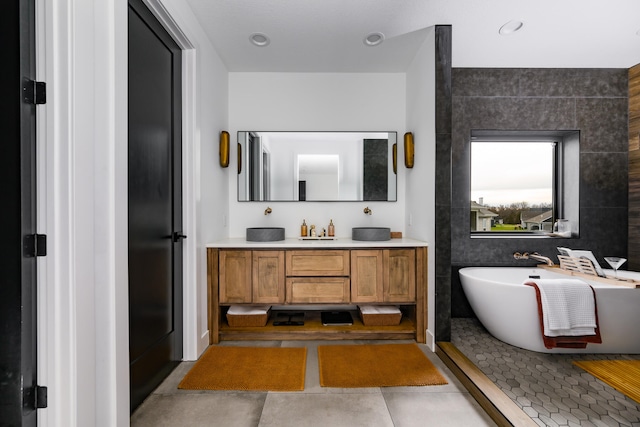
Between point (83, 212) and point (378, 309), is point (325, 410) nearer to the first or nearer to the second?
point (378, 309)

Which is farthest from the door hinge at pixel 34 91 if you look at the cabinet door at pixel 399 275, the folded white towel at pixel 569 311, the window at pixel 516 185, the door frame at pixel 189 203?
the window at pixel 516 185

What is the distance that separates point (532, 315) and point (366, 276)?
47.0 inches

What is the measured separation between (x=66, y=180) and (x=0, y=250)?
33 cm

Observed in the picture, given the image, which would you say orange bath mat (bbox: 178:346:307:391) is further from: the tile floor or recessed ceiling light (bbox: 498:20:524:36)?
recessed ceiling light (bbox: 498:20:524:36)

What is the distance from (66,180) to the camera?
118cm

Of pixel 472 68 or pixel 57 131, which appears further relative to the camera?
pixel 472 68

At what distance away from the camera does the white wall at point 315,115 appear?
10.2 feet

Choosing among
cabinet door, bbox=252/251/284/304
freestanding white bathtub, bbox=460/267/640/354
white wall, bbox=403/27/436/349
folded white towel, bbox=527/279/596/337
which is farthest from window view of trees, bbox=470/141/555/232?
cabinet door, bbox=252/251/284/304

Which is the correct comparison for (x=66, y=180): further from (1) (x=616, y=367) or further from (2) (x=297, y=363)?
(1) (x=616, y=367)

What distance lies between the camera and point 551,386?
1.79 m

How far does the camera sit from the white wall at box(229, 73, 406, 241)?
3115 mm

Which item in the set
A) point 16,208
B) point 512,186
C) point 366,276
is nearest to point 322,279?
point 366,276

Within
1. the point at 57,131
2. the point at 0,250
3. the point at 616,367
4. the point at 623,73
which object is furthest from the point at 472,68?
the point at 0,250

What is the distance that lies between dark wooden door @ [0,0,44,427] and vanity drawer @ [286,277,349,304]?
1648 mm
